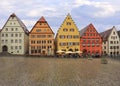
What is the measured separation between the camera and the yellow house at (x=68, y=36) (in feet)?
326

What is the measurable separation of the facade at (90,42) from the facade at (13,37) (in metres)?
21.8

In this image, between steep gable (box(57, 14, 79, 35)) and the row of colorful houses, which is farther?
steep gable (box(57, 14, 79, 35))

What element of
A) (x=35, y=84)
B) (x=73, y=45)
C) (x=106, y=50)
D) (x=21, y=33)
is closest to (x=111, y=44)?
(x=106, y=50)

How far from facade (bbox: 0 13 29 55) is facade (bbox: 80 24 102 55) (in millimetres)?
21781

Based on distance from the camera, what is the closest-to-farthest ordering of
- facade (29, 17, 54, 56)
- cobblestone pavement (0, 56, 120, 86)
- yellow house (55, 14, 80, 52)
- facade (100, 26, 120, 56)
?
cobblestone pavement (0, 56, 120, 86) < facade (29, 17, 54, 56) < yellow house (55, 14, 80, 52) < facade (100, 26, 120, 56)

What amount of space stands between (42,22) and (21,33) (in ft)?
28.1

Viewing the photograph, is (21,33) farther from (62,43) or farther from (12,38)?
(62,43)

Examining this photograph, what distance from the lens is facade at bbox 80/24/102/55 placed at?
101875 millimetres

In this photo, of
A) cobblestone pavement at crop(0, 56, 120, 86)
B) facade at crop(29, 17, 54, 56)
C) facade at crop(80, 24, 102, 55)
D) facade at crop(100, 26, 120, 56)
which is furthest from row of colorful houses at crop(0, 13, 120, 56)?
cobblestone pavement at crop(0, 56, 120, 86)

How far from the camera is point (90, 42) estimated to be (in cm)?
10212

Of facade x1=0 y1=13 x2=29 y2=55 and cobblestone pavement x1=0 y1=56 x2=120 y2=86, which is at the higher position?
facade x1=0 y1=13 x2=29 y2=55

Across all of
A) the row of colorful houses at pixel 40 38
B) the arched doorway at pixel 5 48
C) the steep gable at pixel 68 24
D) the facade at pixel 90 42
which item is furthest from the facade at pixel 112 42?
the arched doorway at pixel 5 48

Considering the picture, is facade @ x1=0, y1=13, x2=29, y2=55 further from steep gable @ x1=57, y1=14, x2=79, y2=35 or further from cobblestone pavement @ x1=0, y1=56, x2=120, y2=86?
cobblestone pavement @ x1=0, y1=56, x2=120, y2=86

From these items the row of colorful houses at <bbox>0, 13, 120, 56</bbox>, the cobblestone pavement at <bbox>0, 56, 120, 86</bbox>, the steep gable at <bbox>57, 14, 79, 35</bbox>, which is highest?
the steep gable at <bbox>57, 14, 79, 35</bbox>
